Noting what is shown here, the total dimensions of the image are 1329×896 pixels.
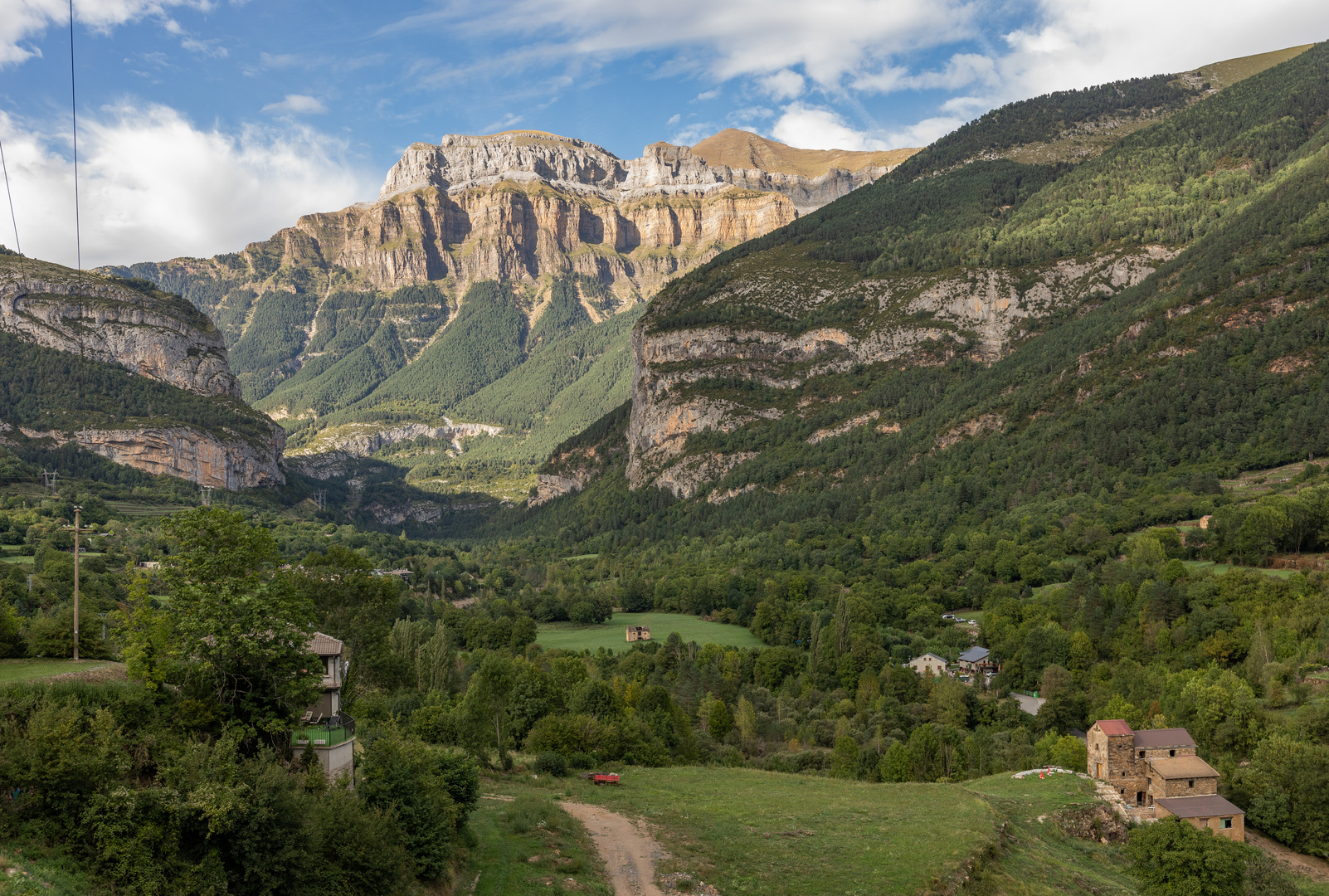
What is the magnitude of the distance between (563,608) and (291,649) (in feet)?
311

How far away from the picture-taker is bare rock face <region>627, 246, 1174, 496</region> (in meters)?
176

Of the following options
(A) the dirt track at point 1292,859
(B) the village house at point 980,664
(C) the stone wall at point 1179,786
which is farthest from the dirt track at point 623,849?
(B) the village house at point 980,664

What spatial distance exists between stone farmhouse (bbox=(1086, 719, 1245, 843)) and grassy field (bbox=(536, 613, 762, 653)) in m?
55.2

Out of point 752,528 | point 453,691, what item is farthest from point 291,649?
point 752,528

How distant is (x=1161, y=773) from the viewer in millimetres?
40188

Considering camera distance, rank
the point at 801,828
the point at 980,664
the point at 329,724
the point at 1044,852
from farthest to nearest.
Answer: the point at 980,664 → the point at 1044,852 → the point at 801,828 → the point at 329,724

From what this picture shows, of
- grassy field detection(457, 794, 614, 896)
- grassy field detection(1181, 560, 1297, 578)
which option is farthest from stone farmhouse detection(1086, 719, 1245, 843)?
grassy field detection(1181, 560, 1297, 578)

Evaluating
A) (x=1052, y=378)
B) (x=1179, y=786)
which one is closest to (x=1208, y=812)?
(x=1179, y=786)

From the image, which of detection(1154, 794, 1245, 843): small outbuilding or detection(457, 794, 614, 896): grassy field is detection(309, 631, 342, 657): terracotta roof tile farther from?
detection(1154, 794, 1245, 843): small outbuilding

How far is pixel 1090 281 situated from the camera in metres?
175

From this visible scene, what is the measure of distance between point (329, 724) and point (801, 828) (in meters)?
17.9

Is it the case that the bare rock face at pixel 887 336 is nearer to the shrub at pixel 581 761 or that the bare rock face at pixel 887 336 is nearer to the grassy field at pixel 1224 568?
the grassy field at pixel 1224 568

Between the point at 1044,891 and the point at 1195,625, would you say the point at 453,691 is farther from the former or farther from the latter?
the point at 1195,625

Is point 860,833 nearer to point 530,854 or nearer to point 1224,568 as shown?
point 530,854
